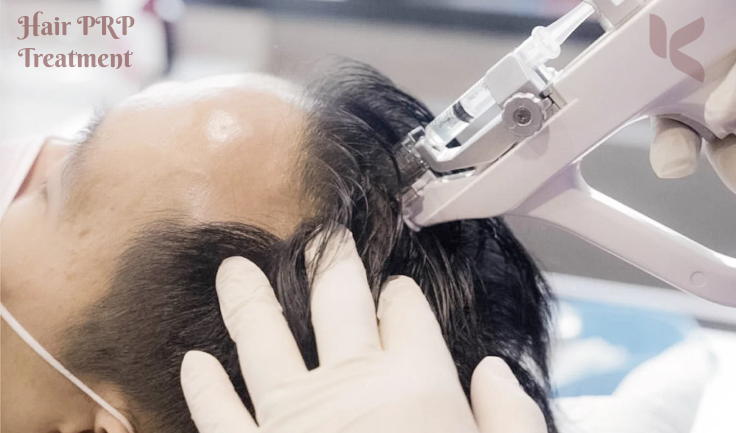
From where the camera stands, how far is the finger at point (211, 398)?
635 millimetres

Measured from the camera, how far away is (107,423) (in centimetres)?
74

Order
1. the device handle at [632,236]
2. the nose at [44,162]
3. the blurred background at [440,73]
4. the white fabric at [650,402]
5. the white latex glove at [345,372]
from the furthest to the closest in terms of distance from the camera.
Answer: the blurred background at [440,73] < the white fabric at [650,402] < the nose at [44,162] < the device handle at [632,236] < the white latex glove at [345,372]

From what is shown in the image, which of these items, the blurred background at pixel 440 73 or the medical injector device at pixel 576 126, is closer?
the medical injector device at pixel 576 126

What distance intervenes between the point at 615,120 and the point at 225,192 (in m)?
0.42

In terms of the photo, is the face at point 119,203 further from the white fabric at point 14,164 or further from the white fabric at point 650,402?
the white fabric at point 650,402

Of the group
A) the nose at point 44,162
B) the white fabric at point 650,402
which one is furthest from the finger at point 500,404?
the nose at point 44,162

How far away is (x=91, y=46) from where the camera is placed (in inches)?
51.3

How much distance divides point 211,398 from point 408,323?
0.21 metres

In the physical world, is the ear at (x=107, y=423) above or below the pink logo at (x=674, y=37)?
below

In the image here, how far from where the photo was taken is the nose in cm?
87

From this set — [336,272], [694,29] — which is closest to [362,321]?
[336,272]

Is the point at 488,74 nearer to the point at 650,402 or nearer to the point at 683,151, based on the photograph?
the point at 683,151

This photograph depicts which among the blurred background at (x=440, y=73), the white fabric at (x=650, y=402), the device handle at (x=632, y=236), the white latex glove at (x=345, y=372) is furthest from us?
the blurred background at (x=440, y=73)

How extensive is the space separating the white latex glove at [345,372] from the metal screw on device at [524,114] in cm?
21
